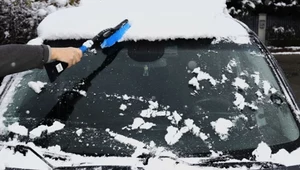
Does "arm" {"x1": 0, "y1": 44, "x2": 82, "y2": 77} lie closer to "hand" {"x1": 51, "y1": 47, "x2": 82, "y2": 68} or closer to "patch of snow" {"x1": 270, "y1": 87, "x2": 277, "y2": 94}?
"hand" {"x1": 51, "y1": 47, "x2": 82, "y2": 68}

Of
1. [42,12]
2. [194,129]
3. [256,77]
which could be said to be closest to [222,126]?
[194,129]

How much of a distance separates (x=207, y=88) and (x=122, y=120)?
1.77ft

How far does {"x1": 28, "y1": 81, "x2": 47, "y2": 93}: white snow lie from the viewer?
2.70 meters

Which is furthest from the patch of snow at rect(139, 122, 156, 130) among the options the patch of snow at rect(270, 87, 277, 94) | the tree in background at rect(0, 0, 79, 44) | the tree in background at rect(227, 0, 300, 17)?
the tree in background at rect(227, 0, 300, 17)

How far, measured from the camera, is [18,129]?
2.43 metres

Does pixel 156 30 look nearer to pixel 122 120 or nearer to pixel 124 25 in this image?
pixel 124 25

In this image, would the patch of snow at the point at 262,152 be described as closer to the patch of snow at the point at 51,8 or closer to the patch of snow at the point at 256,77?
the patch of snow at the point at 256,77

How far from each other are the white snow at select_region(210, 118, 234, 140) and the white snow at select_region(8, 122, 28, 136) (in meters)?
0.99

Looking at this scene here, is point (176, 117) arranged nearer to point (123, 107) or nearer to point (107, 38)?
point (123, 107)

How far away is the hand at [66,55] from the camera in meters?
2.39

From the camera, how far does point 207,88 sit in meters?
2.64

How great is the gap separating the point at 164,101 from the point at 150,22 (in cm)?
56

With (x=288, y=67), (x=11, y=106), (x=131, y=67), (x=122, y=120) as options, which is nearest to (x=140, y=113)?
(x=122, y=120)

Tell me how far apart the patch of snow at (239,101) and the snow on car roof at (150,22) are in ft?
1.30
